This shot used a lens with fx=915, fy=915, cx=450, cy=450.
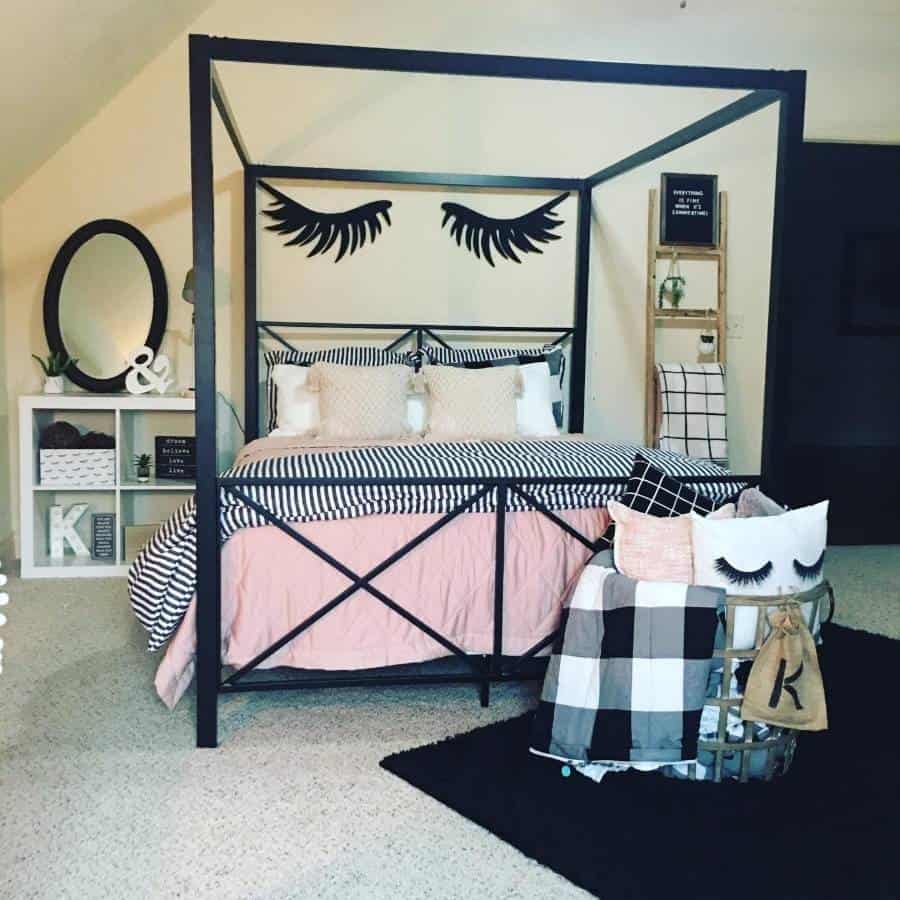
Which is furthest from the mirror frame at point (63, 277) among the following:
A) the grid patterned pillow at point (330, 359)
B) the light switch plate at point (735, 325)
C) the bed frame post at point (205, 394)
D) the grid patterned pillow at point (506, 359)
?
the light switch plate at point (735, 325)

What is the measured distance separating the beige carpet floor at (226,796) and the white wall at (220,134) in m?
1.78

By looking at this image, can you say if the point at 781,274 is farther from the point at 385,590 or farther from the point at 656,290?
the point at 656,290

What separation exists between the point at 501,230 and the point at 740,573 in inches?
102

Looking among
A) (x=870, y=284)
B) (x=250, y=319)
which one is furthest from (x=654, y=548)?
(x=870, y=284)

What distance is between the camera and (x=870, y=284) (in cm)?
462

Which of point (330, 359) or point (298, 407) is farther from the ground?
point (330, 359)

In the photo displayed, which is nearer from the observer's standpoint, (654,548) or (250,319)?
(654,548)

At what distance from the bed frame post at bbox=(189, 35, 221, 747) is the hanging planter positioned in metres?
2.71

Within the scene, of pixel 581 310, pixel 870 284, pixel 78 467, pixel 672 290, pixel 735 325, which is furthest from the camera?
pixel 870 284

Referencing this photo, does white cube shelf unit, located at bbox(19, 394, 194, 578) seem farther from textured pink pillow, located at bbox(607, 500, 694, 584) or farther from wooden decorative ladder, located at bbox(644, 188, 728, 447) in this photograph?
textured pink pillow, located at bbox(607, 500, 694, 584)

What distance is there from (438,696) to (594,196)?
104 inches

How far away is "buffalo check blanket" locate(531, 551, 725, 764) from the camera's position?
2004 millimetres

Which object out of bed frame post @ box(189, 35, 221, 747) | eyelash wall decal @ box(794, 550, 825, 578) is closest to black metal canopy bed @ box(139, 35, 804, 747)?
bed frame post @ box(189, 35, 221, 747)

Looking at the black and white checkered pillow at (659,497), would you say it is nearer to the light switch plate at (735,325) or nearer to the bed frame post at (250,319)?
the bed frame post at (250,319)
